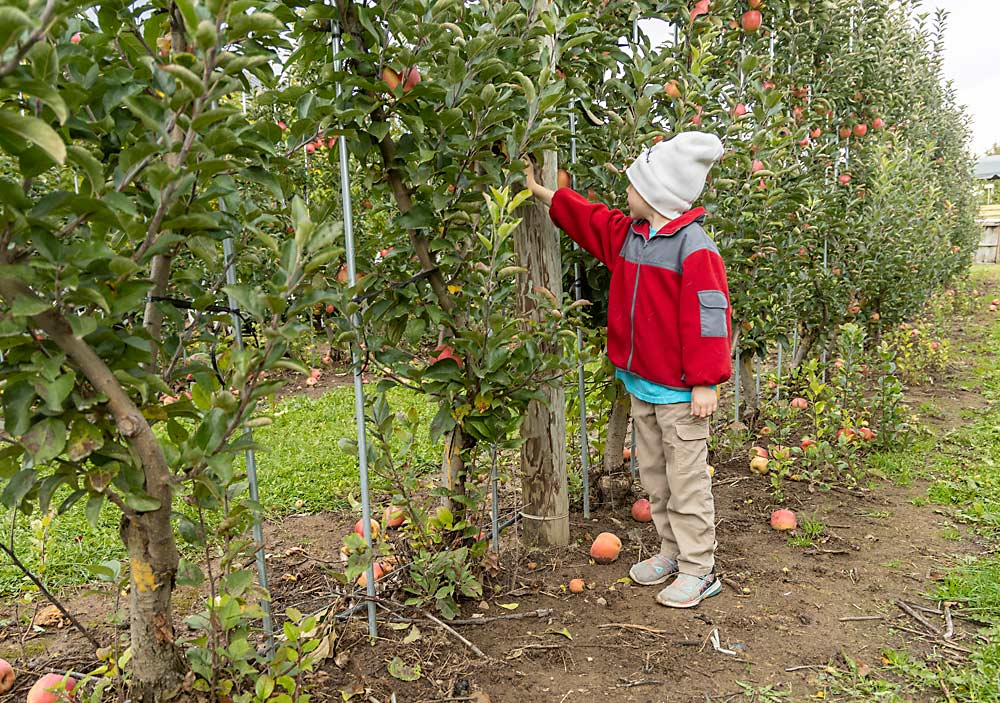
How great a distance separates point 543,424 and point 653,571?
→ 2.26ft

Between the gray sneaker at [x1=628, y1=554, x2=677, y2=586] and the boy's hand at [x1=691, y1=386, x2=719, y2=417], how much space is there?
0.64 meters

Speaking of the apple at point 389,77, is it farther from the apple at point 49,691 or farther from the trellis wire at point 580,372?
the apple at point 49,691

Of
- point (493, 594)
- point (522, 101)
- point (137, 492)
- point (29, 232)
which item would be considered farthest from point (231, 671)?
point (522, 101)

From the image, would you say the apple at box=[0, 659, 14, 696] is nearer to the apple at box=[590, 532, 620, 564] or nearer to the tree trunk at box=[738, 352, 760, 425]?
the apple at box=[590, 532, 620, 564]

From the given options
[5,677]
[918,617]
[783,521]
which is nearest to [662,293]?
[783,521]

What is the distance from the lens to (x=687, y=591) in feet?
8.86

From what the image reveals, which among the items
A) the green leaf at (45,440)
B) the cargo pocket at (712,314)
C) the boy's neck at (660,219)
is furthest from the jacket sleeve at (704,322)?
the green leaf at (45,440)

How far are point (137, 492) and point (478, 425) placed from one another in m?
1.01

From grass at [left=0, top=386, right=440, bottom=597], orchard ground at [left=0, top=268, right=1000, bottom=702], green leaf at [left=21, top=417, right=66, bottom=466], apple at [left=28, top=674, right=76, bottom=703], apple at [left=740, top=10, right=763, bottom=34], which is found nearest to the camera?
green leaf at [left=21, top=417, right=66, bottom=466]

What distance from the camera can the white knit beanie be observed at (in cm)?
256

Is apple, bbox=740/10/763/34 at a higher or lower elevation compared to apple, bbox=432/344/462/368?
higher

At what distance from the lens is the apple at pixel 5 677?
2139mm

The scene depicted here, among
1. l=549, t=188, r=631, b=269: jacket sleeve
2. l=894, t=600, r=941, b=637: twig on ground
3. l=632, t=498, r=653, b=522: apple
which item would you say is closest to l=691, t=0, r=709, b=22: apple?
l=549, t=188, r=631, b=269: jacket sleeve

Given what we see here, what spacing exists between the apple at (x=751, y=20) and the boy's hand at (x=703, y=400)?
2.38 metres
